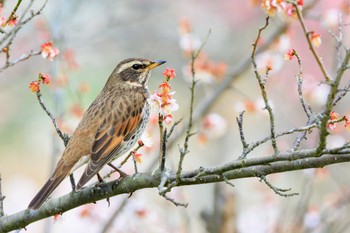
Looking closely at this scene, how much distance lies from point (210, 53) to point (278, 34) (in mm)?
6827

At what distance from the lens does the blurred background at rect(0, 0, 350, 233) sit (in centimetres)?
817

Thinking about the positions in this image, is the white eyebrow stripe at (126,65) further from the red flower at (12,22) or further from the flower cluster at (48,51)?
the red flower at (12,22)

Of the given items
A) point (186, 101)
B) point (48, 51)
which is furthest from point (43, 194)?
point (186, 101)

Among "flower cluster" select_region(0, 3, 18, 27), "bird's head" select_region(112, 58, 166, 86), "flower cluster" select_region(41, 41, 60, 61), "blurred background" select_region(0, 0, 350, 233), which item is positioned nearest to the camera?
"flower cluster" select_region(0, 3, 18, 27)

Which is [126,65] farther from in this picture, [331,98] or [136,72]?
[331,98]

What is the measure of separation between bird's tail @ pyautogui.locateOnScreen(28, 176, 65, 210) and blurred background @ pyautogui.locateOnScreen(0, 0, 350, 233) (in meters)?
0.91

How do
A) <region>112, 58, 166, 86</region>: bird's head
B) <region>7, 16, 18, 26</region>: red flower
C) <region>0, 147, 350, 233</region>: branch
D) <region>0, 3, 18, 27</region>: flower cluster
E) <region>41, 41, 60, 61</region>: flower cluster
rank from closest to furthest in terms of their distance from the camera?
1. <region>0, 147, 350, 233</region>: branch
2. <region>0, 3, 18, 27</region>: flower cluster
3. <region>7, 16, 18, 26</region>: red flower
4. <region>41, 41, 60, 61</region>: flower cluster
5. <region>112, 58, 166, 86</region>: bird's head

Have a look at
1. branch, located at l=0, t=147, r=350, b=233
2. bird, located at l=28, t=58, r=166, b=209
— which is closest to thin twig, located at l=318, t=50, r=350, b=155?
branch, located at l=0, t=147, r=350, b=233

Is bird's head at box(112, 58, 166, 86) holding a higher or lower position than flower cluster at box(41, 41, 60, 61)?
higher

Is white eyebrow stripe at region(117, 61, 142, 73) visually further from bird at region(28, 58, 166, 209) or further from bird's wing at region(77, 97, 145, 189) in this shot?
bird's wing at region(77, 97, 145, 189)

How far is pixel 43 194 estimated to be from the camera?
500 centimetres

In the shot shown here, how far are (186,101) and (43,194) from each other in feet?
39.5

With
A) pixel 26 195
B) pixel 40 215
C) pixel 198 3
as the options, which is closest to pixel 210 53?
pixel 198 3

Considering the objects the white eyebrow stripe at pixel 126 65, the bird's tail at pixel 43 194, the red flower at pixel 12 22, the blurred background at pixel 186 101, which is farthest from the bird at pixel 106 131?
the red flower at pixel 12 22
